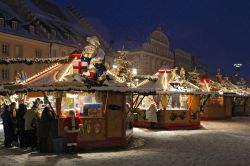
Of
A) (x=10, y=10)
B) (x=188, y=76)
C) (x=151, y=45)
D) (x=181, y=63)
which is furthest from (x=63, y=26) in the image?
(x=181, y=63)

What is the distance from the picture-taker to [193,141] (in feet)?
53.9

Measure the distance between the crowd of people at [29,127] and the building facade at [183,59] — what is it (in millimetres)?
57677

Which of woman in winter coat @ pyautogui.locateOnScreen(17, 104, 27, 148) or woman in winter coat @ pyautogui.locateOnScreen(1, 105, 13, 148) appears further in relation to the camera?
woman in winter coat @ pyautogui.locateOnScreen(1, 105, 13, 148)

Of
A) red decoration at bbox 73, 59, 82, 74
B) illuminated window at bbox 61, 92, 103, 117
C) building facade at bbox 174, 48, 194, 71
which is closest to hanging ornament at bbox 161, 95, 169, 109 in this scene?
illuminated window at bbox 61, 92, 103, 117

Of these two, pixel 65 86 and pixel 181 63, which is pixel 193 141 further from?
pixel 181 63

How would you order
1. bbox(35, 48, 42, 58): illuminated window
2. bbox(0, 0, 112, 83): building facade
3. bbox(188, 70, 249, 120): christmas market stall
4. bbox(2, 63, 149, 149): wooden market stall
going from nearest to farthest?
bbox(2, 63, 149, 149): wooden market stall → bbox(188, 70, 249, 120): christmas market stall → bbox(0, 0, 112, 83): building facade → bbox(35, 48, 42, 58): illuminated window

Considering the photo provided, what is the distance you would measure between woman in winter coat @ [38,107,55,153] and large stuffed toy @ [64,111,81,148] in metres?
0.53

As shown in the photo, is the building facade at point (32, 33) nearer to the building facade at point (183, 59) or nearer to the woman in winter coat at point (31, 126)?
the woman in winter coat at point (31, 126)

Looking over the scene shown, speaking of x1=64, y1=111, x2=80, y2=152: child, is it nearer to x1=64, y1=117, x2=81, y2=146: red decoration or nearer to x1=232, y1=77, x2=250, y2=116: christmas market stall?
x1=64, y1=117, x2=81, y2=146: red decoration

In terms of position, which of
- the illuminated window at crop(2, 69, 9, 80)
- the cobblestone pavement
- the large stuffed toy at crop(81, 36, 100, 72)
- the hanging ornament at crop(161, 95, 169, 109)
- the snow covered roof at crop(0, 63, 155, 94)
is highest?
the illuminated window at crop(2, 69, 9, 80)

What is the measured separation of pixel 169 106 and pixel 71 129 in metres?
11.3

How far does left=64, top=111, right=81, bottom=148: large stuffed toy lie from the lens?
1383cm

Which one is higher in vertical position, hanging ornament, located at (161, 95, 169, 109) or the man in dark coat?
hanging ornament, located at (161, 95, 169, 109)

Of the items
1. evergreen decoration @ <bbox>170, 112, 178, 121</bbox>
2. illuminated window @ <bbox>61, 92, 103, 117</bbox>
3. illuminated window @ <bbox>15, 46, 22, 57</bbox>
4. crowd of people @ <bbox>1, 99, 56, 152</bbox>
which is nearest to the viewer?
crowd of people @ <bbox>1, 99, 56, 152</bbox>
